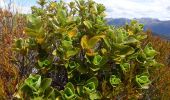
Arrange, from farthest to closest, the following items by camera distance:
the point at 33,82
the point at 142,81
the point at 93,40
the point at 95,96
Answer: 1. the point at 142,81
2. the point at 93,40
3. the point at 95,96
4. the point at 33,82

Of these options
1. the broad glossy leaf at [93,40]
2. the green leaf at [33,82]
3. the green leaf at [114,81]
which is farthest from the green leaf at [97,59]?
the green leaf at [33,82]

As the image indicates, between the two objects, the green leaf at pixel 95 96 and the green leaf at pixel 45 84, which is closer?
the green leaf at pixel 45 84

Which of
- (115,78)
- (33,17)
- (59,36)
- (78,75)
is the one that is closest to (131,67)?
(115,78)

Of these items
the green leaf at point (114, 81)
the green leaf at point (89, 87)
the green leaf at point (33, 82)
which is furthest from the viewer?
the green leaf at point (114, 81)

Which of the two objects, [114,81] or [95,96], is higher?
[114,81]

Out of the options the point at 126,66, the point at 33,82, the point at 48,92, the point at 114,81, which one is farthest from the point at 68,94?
the point at 126,66

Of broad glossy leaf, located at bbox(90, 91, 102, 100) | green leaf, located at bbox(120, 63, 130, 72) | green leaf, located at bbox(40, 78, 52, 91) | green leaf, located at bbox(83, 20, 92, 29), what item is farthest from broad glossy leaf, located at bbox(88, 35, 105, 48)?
green leaf, located at bbox(40, 78, 52, 91)

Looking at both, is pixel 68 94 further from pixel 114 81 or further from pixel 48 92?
pixel 114 81

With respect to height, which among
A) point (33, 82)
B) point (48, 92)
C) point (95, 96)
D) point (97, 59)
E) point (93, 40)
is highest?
point (93, 40)

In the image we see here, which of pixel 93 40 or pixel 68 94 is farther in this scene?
pixel 93 40

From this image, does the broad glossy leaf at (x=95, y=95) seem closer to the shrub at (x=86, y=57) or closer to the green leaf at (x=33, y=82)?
the shrub at (x=86, y=57)

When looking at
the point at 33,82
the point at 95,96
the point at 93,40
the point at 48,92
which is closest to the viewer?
the point at 33,82

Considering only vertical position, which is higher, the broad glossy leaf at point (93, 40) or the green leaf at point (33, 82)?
the broad glossy leaf at point (93, 40)
